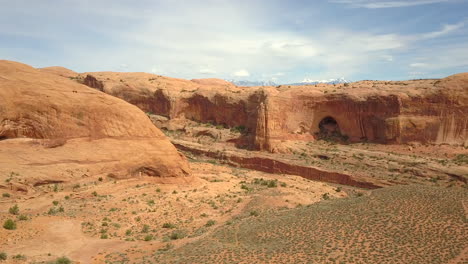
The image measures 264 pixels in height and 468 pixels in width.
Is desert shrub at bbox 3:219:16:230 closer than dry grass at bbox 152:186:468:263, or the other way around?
dry grass at bbox 152:186:468:263

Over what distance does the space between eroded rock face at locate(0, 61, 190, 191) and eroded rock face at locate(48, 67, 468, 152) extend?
51.0 feet

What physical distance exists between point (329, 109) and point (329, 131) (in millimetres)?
2279

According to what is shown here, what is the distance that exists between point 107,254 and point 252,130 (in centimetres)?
2449

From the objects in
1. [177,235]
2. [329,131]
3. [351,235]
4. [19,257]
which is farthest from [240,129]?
[19,257]

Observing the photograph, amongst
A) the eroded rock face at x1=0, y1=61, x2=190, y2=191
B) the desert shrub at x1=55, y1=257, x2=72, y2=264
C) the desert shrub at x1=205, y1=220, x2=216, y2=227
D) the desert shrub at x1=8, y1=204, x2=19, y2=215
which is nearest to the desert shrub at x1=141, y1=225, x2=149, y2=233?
the desert shrub at x1=205, y1=220, x2=216, y2=227

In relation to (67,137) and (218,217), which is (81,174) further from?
(218,217)

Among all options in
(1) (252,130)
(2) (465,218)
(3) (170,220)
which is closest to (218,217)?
(3) (170,220)

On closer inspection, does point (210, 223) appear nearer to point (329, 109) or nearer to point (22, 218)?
point (22, 218)

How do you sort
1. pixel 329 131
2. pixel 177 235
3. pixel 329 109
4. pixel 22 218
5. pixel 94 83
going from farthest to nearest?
pixel 94 83, pixel 329 131, pixel 329 109, pixel 177 235, pixel 22 218

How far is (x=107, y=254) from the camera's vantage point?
38.7 ft

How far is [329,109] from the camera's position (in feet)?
115

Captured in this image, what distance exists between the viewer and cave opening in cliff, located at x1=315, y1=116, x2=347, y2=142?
3450cm

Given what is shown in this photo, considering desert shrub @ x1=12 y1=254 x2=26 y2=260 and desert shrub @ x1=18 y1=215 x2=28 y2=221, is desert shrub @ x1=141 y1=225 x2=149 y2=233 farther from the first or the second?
desert shrub @ x1=12 y1=254 x2=26 y2=260

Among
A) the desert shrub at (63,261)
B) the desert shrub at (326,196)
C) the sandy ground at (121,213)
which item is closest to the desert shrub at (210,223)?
the sandy ground at (121,213)
